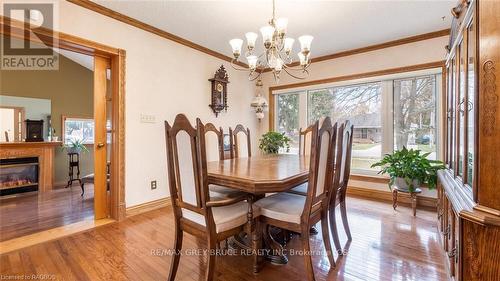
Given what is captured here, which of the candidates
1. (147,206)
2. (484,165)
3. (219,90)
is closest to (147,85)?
(219,90)

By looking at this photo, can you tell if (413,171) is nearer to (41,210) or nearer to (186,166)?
(186,166)

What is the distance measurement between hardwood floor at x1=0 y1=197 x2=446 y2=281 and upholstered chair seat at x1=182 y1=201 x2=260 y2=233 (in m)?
0.46

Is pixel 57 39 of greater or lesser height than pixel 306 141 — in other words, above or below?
above

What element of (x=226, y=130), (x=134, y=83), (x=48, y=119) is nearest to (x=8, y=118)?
(x=48, y=119)

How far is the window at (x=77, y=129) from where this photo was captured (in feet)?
16.8

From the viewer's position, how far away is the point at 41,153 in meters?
4.47

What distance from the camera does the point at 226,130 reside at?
439 centimetres

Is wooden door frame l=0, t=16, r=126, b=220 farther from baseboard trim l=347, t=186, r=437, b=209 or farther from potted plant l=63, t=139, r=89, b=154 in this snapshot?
baseboard trim l=347, t=186, r=437, b=209

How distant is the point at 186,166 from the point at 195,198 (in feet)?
0.68

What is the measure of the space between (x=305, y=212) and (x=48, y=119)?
5.72m

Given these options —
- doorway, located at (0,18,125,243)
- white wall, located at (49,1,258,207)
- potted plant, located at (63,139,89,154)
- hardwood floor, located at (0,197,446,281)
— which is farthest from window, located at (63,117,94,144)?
hardwood floor, located at (0,197,446,281)

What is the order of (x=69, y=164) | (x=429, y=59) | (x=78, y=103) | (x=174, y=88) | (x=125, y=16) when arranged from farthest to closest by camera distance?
(x=78, y=103) → (x=69, y=164) → (x=174, y=88) → (x=429, y=59) → (x=125, y=16)

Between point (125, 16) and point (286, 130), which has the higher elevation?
point (125, 16)

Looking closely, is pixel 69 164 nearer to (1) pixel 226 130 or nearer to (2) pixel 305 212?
(1) pixel 226 130
